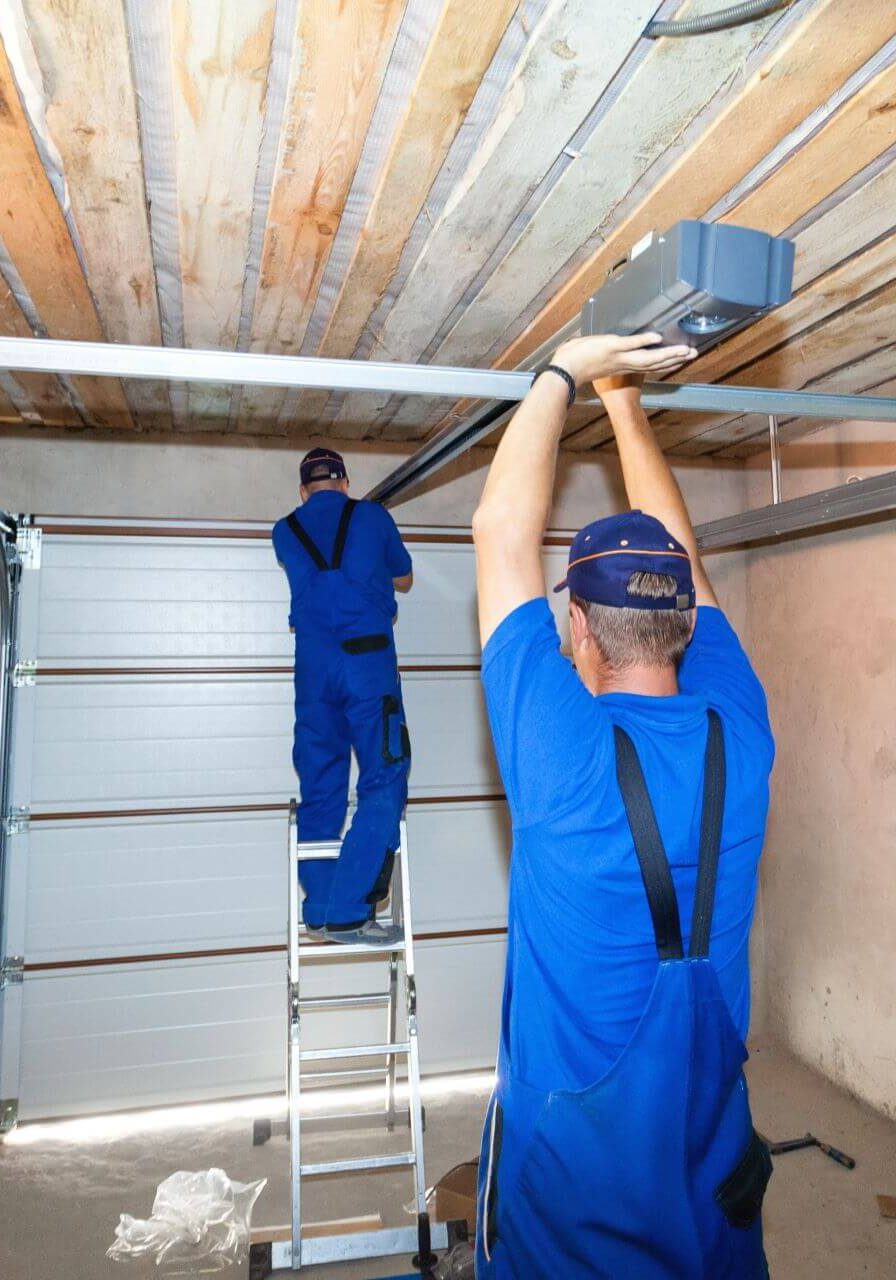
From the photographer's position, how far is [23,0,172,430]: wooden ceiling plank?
1.77m

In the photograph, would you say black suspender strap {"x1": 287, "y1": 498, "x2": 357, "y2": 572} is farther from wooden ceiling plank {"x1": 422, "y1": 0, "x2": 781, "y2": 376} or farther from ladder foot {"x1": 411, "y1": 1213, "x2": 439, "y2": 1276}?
ladder foot {"x1": 411, "y1": 1213, "x2": 439, "y2": 1276}

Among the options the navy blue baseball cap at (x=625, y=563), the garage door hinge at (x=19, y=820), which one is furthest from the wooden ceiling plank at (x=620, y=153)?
the garage door hinge at (x=19, y=820)

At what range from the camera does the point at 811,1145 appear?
14.3 ft

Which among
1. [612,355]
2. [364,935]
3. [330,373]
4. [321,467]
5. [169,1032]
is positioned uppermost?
[321,467]

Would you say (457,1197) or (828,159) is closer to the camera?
(828,159)

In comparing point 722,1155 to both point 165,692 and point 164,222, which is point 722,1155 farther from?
point 165,692

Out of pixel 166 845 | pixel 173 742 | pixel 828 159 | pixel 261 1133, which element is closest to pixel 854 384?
pixel 828 159

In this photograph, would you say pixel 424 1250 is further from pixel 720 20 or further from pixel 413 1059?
pixel 720 20

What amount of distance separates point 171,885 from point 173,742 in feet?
2.46

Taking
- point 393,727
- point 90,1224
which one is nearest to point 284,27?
point 393,727

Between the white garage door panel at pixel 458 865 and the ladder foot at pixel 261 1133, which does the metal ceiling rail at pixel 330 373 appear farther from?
the ladder foot at pixel 261 1133

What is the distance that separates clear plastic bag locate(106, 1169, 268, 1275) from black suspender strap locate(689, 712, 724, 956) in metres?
3.10

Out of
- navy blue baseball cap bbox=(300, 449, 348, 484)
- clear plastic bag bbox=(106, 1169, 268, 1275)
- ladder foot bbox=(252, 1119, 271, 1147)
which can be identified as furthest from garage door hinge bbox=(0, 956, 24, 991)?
navy blue baseball cap bbox=(300, 449, 348, 484)

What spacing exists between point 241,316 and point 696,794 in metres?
2.53
